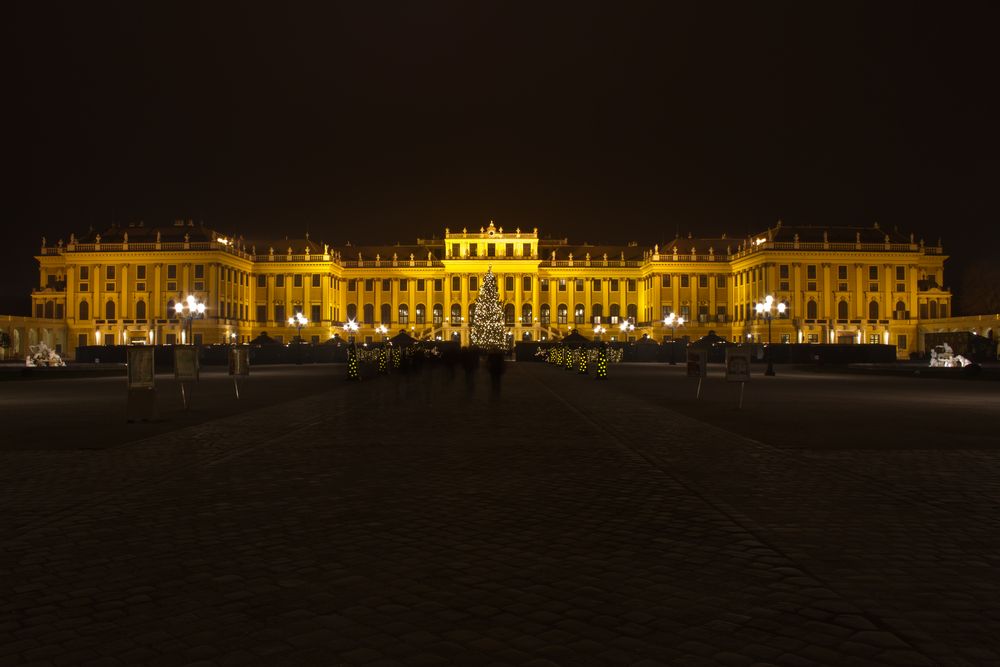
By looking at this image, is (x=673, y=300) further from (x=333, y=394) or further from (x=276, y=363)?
(x=333, y=394)

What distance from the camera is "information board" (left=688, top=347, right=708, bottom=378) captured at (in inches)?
950

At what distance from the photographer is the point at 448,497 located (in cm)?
877

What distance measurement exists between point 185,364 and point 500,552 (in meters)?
15.6

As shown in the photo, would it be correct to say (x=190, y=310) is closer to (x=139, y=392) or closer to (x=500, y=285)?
(x=139, y=392)

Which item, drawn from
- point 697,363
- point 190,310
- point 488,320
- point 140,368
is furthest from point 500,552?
point 488,320

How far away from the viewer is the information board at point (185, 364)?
20.0 m

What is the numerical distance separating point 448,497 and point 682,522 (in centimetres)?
249

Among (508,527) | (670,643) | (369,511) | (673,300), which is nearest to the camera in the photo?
(670,643)

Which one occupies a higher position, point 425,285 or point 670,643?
point 425,285

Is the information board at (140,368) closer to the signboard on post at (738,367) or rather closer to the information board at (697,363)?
the signboard on post at (738,367)

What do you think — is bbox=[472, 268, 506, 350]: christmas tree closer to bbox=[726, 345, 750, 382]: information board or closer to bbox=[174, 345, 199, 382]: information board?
bbox=[726, 345, 750, 382]: information board

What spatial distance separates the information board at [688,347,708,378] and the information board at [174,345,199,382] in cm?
1340

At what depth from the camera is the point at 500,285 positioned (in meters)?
112

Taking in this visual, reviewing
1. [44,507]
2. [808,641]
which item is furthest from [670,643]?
[44,507]
